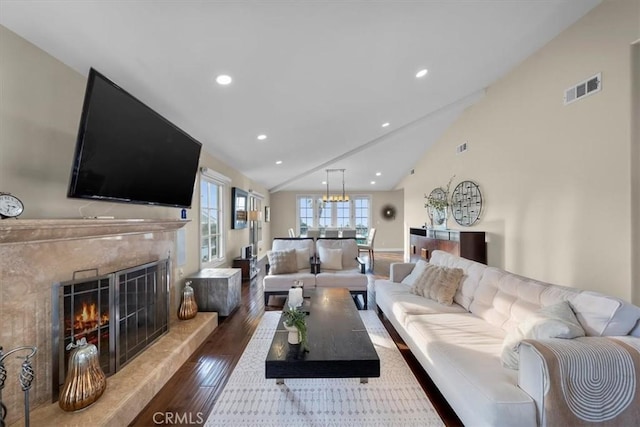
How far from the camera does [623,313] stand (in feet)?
5.08

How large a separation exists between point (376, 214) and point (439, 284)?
8085 millimetres

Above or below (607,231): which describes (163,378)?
below

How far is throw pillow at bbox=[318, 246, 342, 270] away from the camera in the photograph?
14.9 ft

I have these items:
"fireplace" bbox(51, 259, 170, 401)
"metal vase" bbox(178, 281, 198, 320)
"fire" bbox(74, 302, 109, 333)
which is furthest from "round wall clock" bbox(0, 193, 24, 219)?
"metal vase" bbox(178, 281, 198, 320)

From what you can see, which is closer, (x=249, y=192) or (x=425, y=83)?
(x=425, y=83)

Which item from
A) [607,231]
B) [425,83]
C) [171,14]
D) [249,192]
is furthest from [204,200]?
[607,231]

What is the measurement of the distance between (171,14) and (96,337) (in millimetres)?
2304

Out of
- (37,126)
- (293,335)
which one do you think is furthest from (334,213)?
(37,126)

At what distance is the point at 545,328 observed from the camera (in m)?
1.59

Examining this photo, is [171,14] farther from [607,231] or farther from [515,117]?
[515,117]

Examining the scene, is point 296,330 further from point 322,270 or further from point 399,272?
point 322,270

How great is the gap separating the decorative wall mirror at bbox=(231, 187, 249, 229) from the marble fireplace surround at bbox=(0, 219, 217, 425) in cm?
341

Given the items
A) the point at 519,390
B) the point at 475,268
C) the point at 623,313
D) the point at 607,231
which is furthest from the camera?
the point at 475,268

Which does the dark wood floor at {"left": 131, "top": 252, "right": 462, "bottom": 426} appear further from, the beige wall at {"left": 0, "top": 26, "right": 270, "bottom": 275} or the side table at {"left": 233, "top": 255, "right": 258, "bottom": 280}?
the side table at {"left": 233, "top": 255, "right": 258, "bottom": 280}
